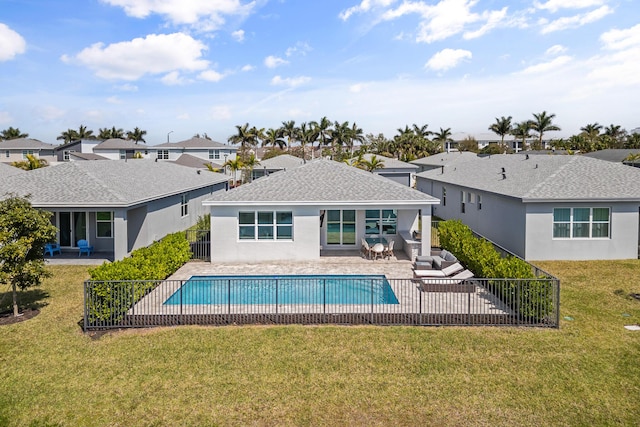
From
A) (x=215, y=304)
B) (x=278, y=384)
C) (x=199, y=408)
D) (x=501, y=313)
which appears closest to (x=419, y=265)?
(x=501, y=313)

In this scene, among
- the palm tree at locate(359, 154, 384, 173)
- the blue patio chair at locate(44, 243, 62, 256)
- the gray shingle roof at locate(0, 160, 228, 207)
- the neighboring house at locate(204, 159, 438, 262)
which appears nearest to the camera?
the gray shingle roof at locate(0, 160, 228, 207)

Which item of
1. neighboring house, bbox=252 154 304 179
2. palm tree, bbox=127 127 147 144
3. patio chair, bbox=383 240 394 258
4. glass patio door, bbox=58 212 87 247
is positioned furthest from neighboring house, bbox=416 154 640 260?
palm tree, bbox=127 127 147 144

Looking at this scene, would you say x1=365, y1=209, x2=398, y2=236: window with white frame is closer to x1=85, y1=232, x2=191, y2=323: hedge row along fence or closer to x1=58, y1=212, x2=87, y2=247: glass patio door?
x1=85, y1=232, x2=191, y2=323: hedge row along fence

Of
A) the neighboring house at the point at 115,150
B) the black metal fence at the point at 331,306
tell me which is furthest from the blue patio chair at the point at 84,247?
the neighboring house at the point at 115,150

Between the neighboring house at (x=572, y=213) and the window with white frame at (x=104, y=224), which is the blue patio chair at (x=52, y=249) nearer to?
the window with white frame at (x=104, y=224)

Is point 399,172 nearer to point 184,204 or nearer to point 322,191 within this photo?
point 184,204
